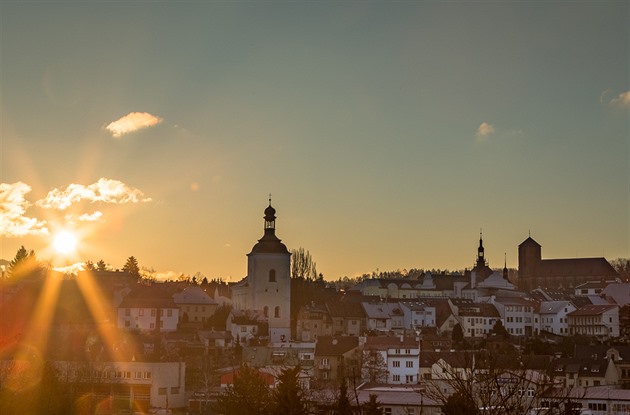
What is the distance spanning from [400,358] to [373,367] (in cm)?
250

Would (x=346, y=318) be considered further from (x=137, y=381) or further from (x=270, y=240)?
(x=137, y=381)

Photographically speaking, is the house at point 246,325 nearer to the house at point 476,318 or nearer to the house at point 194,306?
the house at point 194,306

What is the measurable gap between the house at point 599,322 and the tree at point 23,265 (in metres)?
55.2

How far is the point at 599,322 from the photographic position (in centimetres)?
9081

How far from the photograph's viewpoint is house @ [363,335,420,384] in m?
65.8

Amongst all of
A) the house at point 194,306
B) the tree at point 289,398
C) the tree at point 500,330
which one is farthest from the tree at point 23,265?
the tree at point 289,398

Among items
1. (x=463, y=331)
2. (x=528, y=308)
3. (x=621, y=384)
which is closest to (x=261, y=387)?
(x=621, y=384)

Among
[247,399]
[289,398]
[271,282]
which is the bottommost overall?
[247,399]

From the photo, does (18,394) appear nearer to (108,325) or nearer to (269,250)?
(108,325)

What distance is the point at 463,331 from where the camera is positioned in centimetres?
8856

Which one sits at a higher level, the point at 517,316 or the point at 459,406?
the point at 517,316

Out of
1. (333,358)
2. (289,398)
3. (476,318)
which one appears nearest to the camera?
(289,398)

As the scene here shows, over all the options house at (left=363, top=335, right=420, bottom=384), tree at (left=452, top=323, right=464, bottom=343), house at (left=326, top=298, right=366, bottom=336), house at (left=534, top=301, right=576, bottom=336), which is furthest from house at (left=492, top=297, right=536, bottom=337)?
house at (left=363, top=335, right=420, bottom=384)

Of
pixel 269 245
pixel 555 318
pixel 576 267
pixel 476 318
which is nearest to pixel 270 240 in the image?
pixel 269 245
